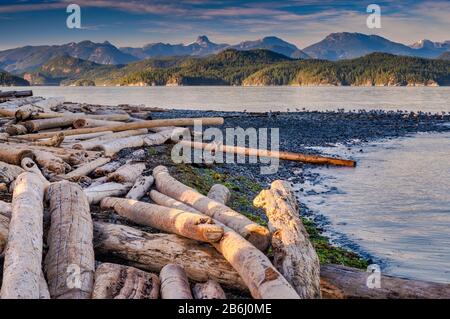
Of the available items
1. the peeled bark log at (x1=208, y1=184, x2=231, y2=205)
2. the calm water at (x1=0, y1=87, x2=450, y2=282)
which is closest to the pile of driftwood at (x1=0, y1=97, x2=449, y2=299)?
the peeled bark log at (x1=208, y1=184, x2=231, y2=205)

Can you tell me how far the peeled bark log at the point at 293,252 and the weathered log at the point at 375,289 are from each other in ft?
1.09

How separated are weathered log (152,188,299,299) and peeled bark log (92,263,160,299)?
1.01 metres

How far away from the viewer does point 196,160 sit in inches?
692

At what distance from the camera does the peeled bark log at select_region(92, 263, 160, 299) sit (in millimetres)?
6232

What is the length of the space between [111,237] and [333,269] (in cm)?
325

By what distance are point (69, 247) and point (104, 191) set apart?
13.5 ft

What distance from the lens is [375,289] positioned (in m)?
6.80

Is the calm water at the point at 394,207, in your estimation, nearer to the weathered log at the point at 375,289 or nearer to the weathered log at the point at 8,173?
the weathered log at the point at 375,289

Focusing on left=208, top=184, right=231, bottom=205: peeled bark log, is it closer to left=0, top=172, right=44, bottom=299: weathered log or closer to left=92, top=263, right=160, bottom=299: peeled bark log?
left=0, top=172, right=44, bottom=299: weathered log

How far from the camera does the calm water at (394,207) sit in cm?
1229

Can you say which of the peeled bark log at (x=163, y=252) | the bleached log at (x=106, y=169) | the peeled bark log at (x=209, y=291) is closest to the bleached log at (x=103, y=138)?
the bleached log at (x=106, y=169)

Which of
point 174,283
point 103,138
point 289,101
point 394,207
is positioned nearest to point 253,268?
point 174,283
